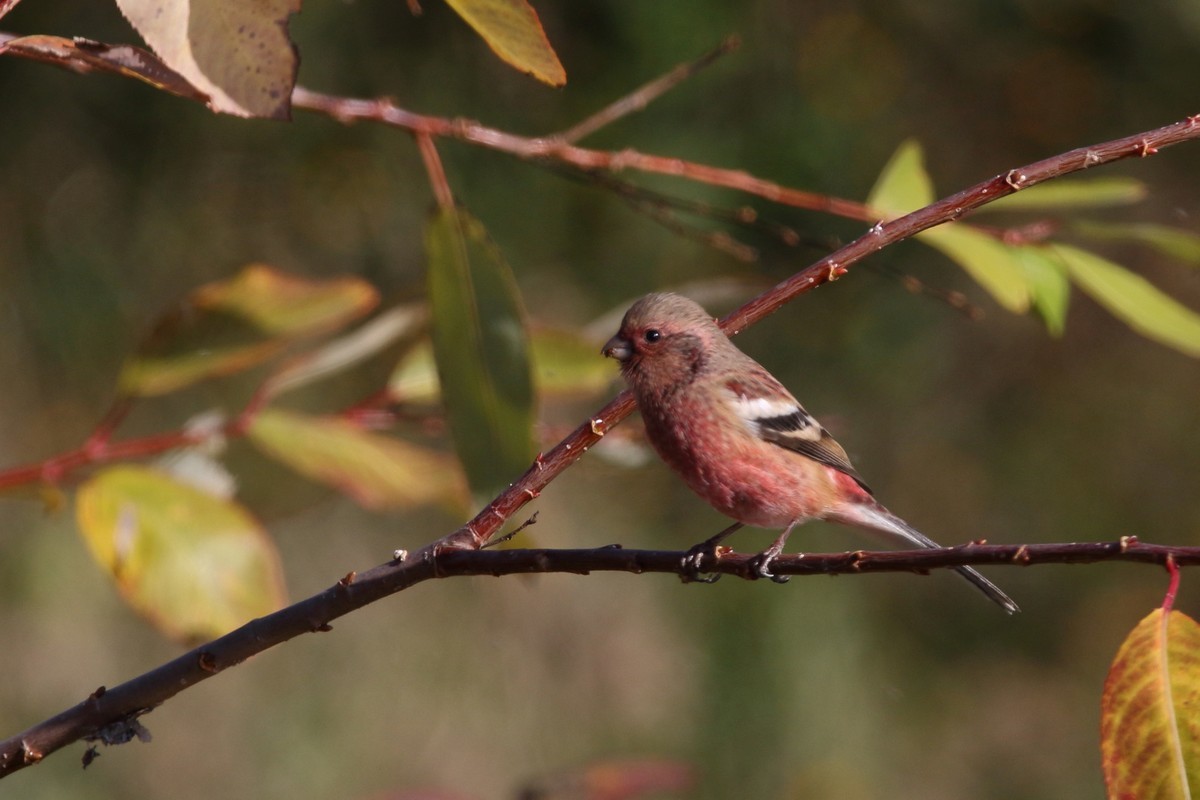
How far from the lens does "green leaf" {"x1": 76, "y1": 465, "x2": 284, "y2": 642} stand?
2090 mm

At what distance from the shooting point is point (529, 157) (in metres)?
2.25

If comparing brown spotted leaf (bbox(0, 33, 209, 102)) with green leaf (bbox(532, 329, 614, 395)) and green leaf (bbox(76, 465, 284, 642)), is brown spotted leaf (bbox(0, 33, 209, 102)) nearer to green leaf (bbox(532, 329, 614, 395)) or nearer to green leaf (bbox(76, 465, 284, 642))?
green leaf (bbox(76, 465, 284, 642))

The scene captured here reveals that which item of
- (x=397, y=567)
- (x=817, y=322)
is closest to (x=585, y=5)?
(x=817, y=322)

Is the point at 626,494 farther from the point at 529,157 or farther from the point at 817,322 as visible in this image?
the point at 529,157

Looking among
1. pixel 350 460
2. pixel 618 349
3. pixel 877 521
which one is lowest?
pixel 350 460

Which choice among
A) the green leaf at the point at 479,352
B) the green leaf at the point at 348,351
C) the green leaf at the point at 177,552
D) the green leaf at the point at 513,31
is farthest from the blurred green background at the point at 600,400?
the green leaf at the point at 513,31

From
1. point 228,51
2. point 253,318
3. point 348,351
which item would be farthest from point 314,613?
point 348,351

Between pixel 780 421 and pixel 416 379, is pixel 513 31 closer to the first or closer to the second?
pixel 416 379

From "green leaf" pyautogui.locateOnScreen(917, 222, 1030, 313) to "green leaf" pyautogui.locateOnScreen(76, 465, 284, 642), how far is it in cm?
134

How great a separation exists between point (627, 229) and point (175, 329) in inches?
94.5

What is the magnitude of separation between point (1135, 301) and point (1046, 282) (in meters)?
0.16

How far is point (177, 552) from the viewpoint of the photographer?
7.02 ft

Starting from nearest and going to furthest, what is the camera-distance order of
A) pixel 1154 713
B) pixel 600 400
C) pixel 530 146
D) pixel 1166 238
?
pixel 1154 713, pixel 530 146, pixel 1166 238, pixel 600 400

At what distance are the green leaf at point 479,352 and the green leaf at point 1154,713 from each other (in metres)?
1.07
